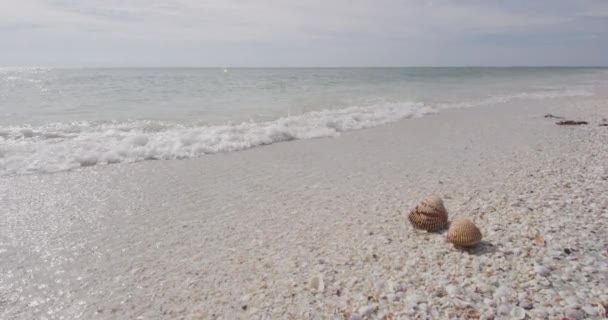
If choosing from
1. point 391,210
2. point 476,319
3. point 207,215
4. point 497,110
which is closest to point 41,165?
point 207,215

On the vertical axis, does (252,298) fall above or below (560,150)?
below

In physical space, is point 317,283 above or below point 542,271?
below

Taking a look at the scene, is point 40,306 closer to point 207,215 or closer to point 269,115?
point 207,215

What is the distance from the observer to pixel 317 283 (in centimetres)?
296

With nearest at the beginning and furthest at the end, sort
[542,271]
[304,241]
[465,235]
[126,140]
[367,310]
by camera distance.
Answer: [367,310] < [542,271] < [465,235] < [304,241] < [126,140]

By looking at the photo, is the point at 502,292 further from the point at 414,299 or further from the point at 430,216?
the point at 430,216

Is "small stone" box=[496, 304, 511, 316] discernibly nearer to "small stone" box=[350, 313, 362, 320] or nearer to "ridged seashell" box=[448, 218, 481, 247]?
"ridged seashell" box=[448, 218, 481, 247]

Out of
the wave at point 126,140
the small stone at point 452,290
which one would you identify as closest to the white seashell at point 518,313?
the small stone at point 452,290

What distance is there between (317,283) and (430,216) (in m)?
1.48

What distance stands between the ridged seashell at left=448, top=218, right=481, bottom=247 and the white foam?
5.34m

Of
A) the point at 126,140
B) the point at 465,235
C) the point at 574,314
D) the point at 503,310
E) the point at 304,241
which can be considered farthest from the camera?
the point at 126,140

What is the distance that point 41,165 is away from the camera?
616 cm

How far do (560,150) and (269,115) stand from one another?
8.20 m

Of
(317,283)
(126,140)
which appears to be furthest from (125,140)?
(317,283)
